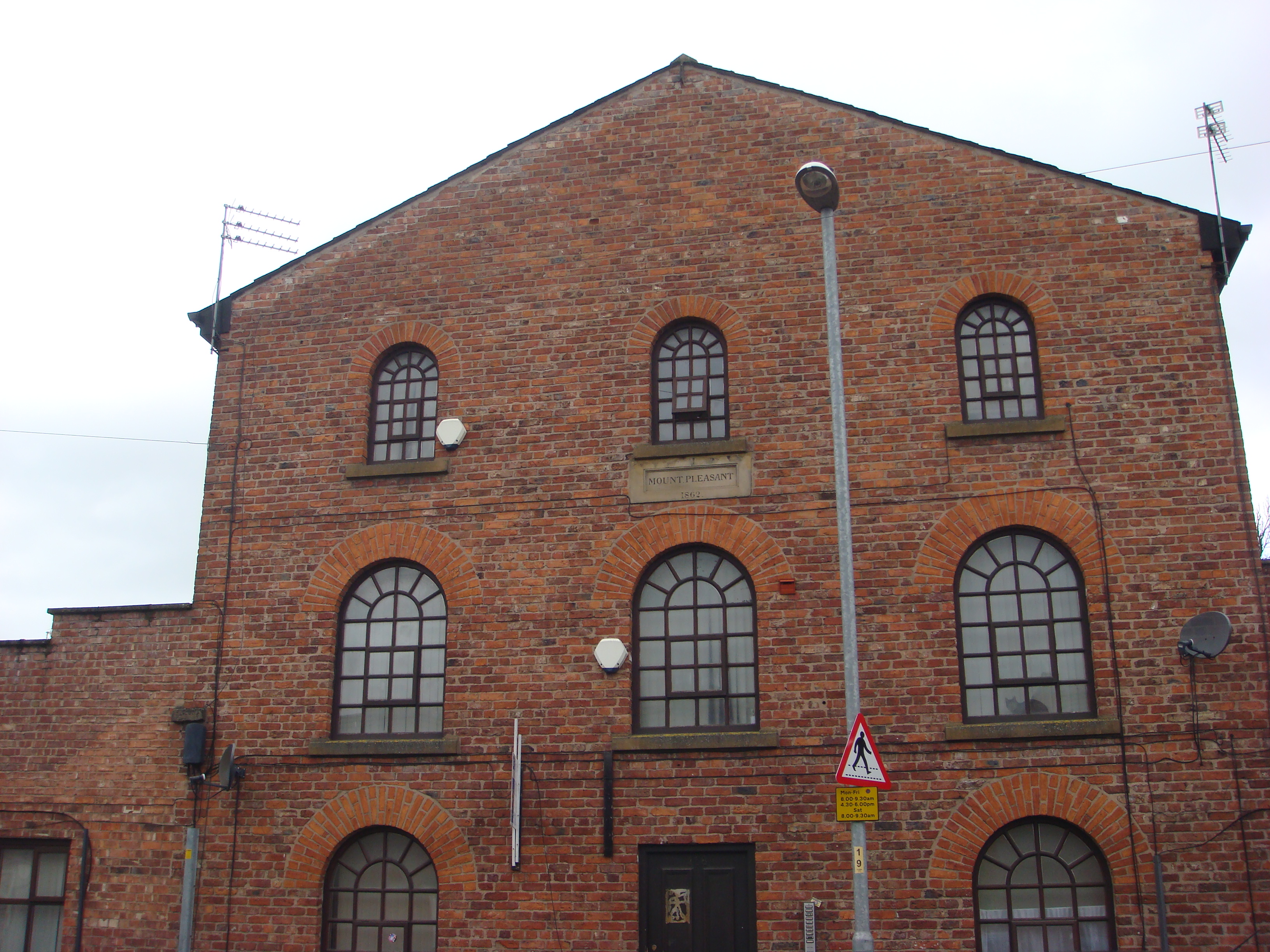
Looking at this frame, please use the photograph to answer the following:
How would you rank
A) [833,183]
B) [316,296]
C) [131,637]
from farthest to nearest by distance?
[316,296] → [131,637] → [833,183]

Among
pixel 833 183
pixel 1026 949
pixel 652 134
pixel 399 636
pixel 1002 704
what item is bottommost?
pixel 1026 949

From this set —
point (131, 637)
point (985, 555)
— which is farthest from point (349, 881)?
point (985, 555)

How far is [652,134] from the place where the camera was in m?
13.8

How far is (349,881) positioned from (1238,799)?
29.0ft

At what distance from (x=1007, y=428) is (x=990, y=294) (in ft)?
5.23

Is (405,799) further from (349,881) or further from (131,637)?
(131,637)

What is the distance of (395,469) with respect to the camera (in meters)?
13.1

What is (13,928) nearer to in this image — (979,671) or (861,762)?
(861,762)

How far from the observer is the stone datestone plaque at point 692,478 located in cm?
1236

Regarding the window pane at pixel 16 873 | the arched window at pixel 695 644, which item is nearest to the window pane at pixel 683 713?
the arched window at pixel 695 644

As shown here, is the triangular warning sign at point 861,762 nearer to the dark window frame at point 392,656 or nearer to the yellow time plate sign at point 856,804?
the yellow time plate sign at point 856,804

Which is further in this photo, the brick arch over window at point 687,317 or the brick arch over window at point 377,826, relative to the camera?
the brick arch over window at point 687,317

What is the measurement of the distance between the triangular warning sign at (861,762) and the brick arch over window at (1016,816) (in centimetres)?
265

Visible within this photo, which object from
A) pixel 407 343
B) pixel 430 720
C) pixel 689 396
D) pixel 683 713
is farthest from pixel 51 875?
pixel 689 396
